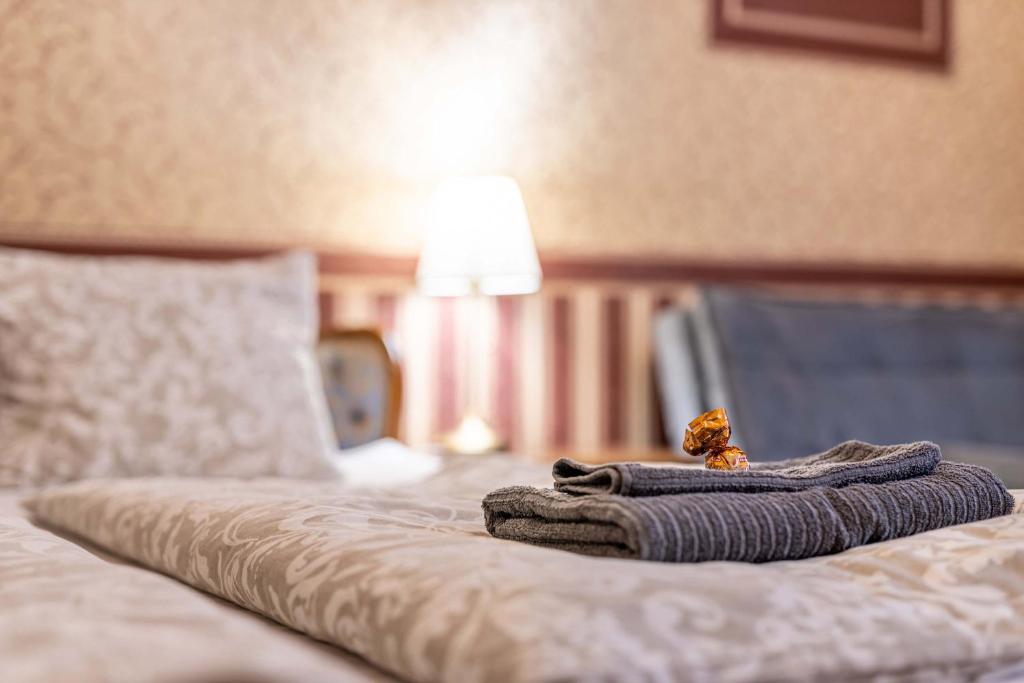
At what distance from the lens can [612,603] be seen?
2.41 ft

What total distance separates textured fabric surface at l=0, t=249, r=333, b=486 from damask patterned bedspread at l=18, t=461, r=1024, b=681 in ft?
2.96

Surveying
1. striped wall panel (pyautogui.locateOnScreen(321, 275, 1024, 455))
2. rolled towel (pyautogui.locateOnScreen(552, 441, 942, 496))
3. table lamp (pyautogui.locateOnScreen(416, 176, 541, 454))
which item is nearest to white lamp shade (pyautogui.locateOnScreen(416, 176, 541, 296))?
table lamp (pyautogui.locateOnScreen(416, 176, 541, 454))

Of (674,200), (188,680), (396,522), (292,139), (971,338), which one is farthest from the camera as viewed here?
(674,200)

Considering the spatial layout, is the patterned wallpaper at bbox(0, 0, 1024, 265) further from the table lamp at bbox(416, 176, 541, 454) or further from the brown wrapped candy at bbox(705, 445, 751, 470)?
the brown wrapped candy at bbox(705, 445, 751, 470)

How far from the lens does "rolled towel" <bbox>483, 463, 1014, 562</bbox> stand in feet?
2.97

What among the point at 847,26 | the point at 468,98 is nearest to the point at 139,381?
the point at 468,98

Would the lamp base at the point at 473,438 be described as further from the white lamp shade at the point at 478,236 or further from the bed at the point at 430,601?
the bed at the point at 430,601

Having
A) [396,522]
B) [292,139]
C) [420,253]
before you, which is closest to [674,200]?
[420,253]

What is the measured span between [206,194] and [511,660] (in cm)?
242

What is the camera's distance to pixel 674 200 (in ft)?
11.1

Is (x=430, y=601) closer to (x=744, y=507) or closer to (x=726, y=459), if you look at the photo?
(x=744, y=507)

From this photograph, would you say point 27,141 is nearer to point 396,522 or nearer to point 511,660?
point 396,522

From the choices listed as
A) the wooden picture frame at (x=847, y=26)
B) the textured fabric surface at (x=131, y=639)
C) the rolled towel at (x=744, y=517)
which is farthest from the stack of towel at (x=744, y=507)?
the wooden picture frame at (x=847, y=26)

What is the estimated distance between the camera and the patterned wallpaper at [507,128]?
110 inches
